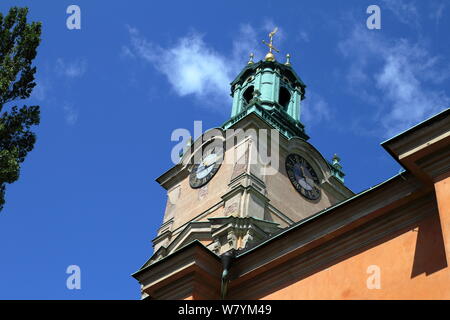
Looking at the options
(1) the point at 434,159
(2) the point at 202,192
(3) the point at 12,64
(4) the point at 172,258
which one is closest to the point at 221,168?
(2) the point at 202,192

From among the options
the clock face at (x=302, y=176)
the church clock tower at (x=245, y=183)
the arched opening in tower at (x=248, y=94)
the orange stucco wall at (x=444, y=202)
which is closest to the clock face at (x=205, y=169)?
the church clock tower at (x=245, y=183)

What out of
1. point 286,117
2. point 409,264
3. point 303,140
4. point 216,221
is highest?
point 286,117

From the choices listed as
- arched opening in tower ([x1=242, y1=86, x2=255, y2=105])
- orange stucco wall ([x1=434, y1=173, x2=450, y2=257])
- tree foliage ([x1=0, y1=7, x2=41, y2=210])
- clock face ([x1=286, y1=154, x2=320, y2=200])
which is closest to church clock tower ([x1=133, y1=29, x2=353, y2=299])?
clock face ([x1=286, y1=154, x2=320, y2=200])

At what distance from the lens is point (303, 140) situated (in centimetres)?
3033

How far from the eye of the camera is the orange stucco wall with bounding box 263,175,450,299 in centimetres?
913

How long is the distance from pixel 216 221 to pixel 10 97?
12.6m

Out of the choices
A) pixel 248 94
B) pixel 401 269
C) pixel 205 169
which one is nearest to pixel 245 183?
pixel 205 169

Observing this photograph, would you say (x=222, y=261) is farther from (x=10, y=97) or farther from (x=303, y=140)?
(x=303, y=140)

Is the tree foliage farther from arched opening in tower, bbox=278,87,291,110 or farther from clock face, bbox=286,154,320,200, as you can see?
arched opening in tower, bbox=278,87,291,110

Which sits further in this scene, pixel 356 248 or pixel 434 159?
pixel 356 248

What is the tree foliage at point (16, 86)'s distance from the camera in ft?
Answer: 44.9

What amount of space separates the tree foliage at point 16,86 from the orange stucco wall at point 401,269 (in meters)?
6.17

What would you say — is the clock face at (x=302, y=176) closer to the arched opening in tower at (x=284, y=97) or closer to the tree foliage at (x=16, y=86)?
the arched opening in tower at (x=284, y=97)
